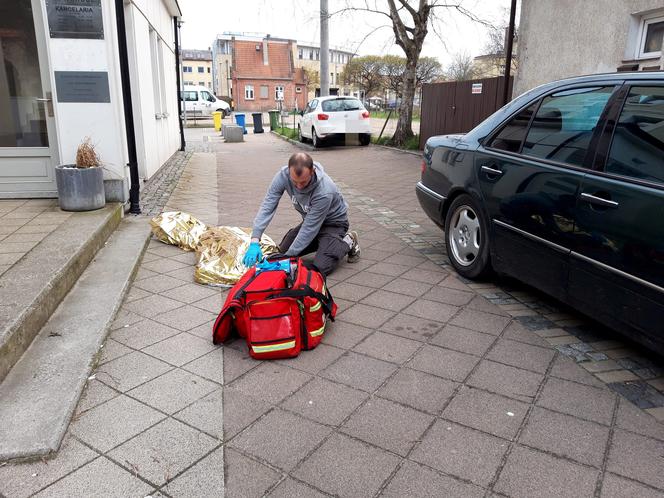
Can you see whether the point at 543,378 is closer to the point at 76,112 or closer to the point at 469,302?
the point at 469,302

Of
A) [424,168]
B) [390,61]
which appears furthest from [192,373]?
[390,61]

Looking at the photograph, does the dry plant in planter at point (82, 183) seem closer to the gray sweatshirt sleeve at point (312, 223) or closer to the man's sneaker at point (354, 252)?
the gray sweatshirt sleeve at point (312, 223)

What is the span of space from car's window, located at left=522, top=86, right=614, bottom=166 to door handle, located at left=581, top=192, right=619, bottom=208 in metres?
0.29

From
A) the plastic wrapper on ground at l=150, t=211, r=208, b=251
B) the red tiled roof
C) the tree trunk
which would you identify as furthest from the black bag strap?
the red tiled roof

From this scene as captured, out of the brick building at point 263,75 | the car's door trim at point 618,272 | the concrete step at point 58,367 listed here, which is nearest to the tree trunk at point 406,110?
the concrete step at point 58,367

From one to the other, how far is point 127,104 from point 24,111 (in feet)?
4.17

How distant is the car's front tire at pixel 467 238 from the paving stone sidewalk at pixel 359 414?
27 centimetres

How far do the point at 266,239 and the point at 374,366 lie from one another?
7.94ft

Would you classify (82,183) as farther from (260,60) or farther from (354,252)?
(260,60)

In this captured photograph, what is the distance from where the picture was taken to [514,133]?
169 inches

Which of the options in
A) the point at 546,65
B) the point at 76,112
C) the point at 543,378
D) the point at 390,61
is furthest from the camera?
the point at 390,61

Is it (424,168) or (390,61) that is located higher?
(390,61)

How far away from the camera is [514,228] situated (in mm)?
3977

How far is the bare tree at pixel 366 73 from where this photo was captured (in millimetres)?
55969
